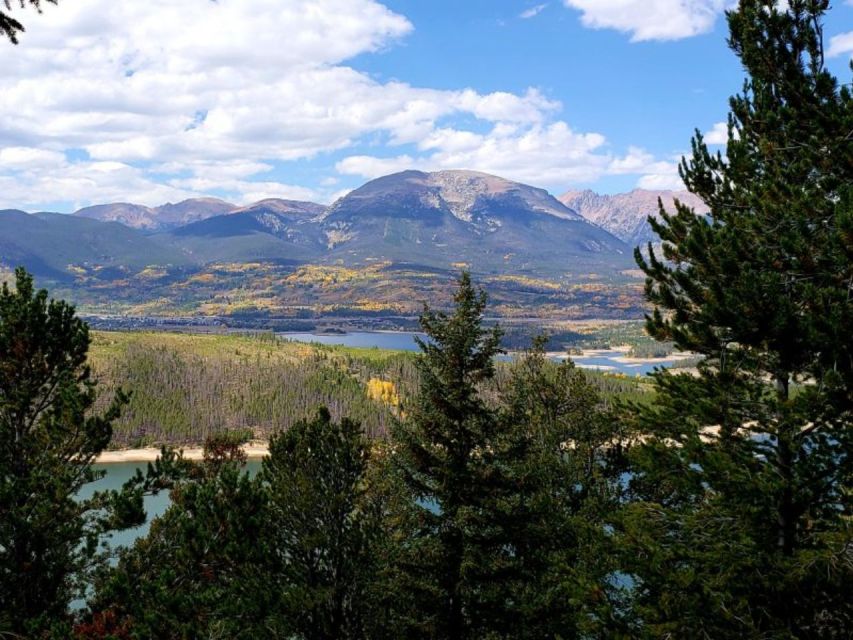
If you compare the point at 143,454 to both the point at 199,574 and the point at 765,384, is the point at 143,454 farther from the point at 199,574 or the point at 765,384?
the point at 765,384

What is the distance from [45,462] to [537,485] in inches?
544

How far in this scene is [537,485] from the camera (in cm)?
1992

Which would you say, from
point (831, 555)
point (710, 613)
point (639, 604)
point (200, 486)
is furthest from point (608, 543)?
point (200, 486)

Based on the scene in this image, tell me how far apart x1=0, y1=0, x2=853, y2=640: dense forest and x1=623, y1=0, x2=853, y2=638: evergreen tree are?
0.20ft

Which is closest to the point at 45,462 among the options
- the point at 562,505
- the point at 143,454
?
the point at 562,505

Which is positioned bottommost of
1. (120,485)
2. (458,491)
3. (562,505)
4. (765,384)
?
(120,485)

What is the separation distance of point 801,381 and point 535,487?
846 centimetres

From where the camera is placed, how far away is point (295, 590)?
17.8m

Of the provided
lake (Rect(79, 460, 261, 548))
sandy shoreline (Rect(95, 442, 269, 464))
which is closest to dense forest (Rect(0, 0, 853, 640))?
lake (Rect(79, 460, 261, 548))

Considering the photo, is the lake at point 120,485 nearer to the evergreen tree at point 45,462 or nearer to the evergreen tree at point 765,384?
the evergreen tree at point 45,462

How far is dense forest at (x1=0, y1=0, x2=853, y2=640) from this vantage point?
41.2 ft

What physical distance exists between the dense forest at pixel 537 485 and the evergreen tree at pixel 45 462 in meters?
0.07

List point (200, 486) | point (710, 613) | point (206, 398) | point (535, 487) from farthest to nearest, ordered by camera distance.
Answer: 1. point (206, 398)
2. point (535, 487)
3. point (200, 486)
4. point (710, 613)

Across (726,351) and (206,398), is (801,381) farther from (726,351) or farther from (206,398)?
(206,398)
